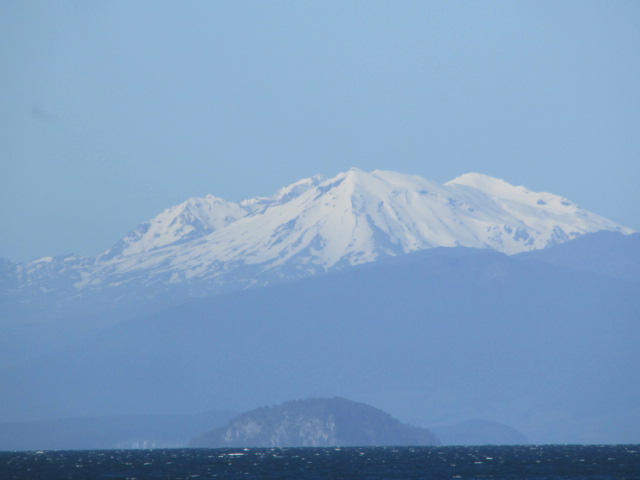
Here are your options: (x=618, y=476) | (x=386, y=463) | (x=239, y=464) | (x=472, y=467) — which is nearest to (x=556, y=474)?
(x=618, y=476)

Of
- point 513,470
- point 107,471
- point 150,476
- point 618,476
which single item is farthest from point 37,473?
point 618,476

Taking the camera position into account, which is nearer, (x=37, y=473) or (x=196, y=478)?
(x=196, y=478)

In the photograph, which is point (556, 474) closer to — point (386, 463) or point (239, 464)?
point (386, 463)

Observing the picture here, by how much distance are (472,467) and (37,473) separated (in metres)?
58.7

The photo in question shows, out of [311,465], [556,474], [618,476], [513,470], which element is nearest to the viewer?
[618,476]

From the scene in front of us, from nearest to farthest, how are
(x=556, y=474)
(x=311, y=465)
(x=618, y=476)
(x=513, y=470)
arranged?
1. (x=618, y=476)
2. (x=556, y=474)
3. (x=513, y=470)
4. (x=311, y=465)

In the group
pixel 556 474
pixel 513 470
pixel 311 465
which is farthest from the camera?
pixel 311 465

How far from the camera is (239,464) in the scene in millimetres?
193000

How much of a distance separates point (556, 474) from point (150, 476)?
48.9 m

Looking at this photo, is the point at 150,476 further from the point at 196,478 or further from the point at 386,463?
the point at 386,463

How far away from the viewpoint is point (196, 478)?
5861 inches

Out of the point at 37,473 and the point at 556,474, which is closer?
the point at 556,474

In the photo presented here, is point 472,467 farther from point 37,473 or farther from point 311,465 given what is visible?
point 37,473

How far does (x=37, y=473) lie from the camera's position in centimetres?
16775
